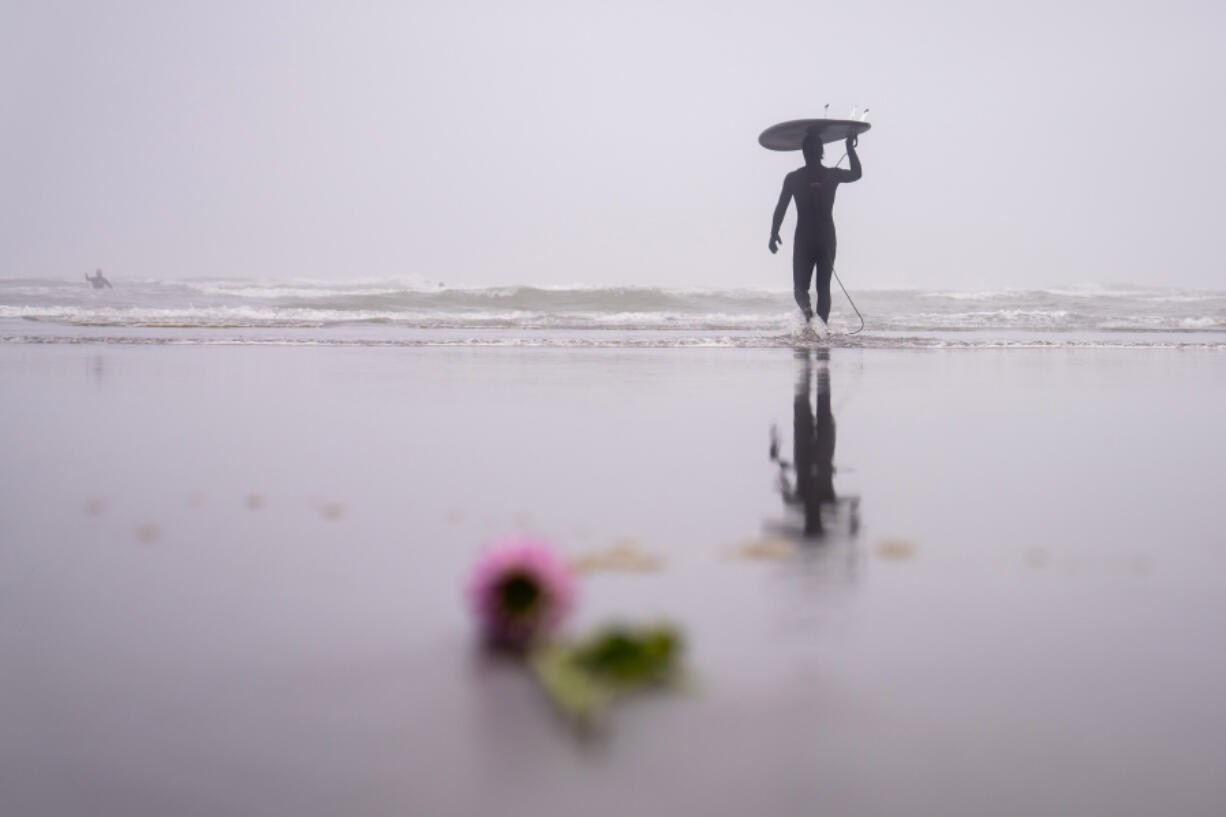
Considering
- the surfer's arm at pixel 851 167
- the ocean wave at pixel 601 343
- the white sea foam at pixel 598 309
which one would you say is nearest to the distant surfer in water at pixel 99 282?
the white sea foam at pixel 598 309

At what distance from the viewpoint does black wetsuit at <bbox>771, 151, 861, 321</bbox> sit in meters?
9.62

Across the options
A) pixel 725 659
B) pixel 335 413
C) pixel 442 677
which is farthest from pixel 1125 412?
pixel 442 677

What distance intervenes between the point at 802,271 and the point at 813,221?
19.9 inches

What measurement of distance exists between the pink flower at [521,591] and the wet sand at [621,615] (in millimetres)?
56

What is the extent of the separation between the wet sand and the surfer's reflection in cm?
4

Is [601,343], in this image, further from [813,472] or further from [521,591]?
[521,591]

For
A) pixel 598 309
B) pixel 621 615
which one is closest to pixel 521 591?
pixel 621 615

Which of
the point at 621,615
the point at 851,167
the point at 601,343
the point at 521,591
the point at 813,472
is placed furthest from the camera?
the point at 851,167

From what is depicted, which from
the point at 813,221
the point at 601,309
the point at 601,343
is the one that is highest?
the point at 813,221

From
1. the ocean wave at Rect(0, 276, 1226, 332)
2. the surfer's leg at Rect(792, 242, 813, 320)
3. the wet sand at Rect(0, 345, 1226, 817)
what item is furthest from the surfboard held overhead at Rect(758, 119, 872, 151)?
the wet sand at Rect(0, 345, 1226, 817)

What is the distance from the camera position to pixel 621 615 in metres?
1.42

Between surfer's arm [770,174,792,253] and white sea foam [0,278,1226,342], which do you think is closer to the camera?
surfer's arm [770,174,792,253]

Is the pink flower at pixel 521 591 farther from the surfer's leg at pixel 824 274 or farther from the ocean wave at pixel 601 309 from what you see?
the ocean wave at pixel 601 309

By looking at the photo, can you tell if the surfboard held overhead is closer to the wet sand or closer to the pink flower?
the wet sand
